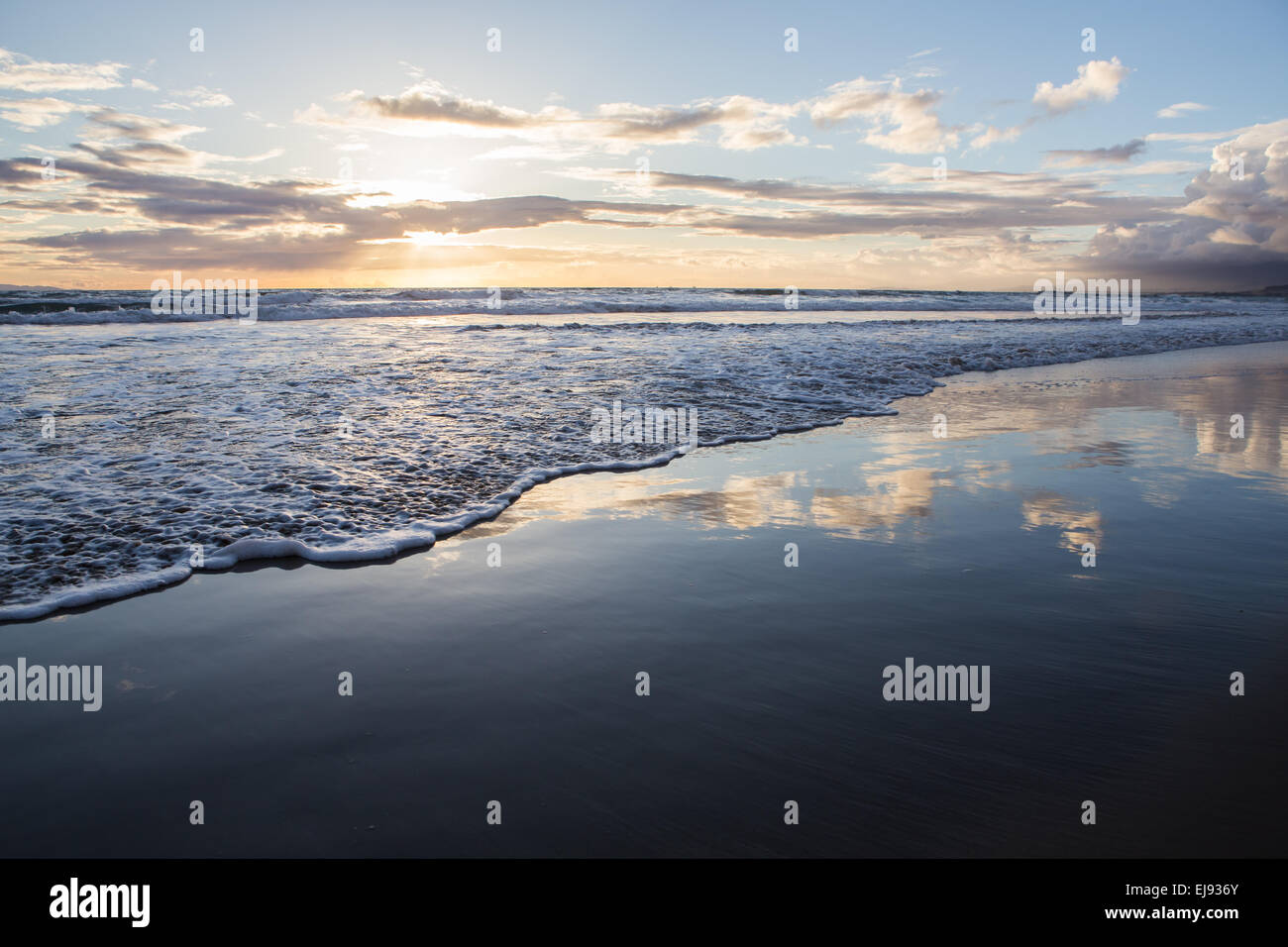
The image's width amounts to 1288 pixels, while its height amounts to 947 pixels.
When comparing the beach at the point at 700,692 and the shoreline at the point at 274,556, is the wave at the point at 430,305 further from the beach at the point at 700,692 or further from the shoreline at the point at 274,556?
the beach at the point at 700,692

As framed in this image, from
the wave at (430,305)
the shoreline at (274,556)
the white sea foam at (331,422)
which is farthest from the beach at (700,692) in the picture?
the wave at (430,305)

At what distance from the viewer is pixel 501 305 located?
39094mm

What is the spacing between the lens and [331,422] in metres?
9.06

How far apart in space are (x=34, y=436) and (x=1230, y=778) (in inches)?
405

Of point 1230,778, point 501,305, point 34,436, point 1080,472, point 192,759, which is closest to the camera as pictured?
point 1230,778

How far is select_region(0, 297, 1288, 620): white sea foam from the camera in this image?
5.38 meters

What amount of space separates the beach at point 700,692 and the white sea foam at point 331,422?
624 mm

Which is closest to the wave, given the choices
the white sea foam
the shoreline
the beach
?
the white sea foam

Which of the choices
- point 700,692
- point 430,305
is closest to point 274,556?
point 700,692

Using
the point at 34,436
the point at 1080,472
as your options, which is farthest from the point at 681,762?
the point at 34,436

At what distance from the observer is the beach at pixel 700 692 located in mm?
2611
